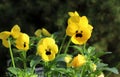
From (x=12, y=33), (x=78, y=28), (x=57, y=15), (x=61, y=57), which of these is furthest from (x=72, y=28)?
(x=57, y=15)

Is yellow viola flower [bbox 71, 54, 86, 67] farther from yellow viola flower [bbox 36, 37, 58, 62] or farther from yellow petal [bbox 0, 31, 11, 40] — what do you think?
yellow petal [bbox 0, 31, 11, 40]

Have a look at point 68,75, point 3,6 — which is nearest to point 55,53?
point 68,75

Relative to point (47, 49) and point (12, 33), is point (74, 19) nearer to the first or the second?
point (47, 49)

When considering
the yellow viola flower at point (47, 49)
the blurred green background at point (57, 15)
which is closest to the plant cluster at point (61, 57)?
the yellow viola flower at point (47, 49)

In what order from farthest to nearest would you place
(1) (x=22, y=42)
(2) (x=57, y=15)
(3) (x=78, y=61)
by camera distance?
(2) (x=57, y=15), (1) (x=22, y=42), (3) (x=78, y=61)

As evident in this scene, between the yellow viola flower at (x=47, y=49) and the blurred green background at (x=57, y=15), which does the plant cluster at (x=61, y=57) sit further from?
the blurred green background at (x=57, y=15)
